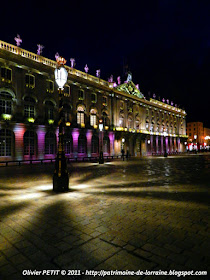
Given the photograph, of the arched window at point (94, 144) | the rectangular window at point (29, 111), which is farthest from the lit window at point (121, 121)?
the rectangular window at point (29, 111)

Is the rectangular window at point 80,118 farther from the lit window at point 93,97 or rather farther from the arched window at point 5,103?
the arched window at point 5,103

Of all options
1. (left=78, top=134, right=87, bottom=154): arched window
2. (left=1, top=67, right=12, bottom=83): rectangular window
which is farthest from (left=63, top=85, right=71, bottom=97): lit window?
(left=1, top=67, right=12, bottom=83): rectangular window

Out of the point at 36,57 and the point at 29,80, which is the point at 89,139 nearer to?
the point at 29,80

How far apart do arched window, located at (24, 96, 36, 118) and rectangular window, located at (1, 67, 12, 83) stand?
304cm

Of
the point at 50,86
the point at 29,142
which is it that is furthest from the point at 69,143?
the point at 50,86

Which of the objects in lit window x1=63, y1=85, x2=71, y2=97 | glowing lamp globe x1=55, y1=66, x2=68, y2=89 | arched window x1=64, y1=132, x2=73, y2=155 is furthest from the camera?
lit window x1=63, y1=85, x2=71, y2=97

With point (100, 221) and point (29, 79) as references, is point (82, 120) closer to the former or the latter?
point (29, 79)

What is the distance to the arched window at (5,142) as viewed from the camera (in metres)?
21.0

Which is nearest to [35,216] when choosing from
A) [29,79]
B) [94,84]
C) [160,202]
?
[160,202]

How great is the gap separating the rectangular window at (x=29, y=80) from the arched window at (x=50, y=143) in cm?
729

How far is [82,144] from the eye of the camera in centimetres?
3041

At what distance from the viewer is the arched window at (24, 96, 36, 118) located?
2338 centimetres

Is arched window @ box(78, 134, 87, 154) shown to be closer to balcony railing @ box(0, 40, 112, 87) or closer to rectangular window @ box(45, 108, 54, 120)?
rectangular window @ box(45, 108, 54, 120)

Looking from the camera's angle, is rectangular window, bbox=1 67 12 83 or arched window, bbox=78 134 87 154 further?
arched window, bbox=78 134 87 154
